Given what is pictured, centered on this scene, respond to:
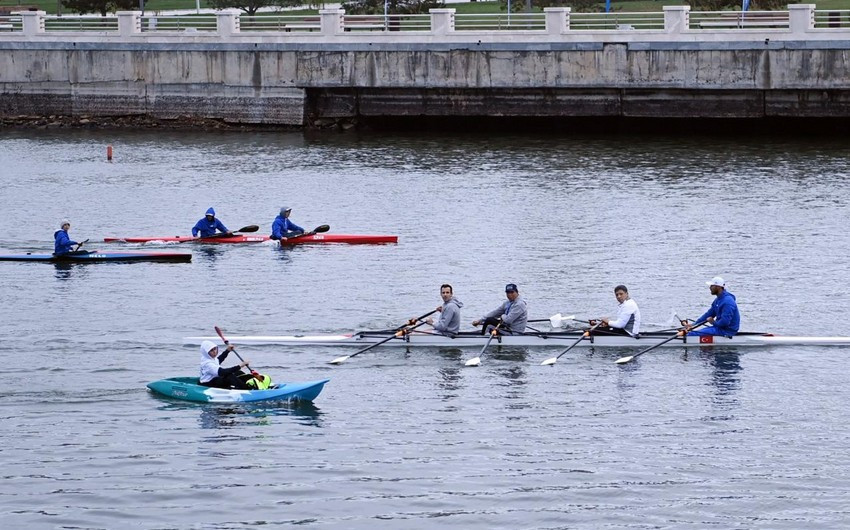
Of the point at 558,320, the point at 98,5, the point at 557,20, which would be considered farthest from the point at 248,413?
the point at 98,5

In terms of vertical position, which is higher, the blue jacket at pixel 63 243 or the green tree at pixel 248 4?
the green tree at pixel 248 4

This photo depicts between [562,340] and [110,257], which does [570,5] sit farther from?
[562,340]

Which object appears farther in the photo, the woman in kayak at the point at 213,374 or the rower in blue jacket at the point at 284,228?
the rower in blue jacket at the point at 284,228

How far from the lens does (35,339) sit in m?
30.3

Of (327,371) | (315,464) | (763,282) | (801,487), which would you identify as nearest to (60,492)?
(315,464)

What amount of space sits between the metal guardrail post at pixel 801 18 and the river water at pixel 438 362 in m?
6.14

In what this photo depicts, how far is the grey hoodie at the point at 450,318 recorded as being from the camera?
2883cm

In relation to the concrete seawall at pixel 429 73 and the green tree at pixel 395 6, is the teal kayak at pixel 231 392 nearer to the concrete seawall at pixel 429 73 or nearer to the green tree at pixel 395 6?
the concrete seawall at pixel 429 73

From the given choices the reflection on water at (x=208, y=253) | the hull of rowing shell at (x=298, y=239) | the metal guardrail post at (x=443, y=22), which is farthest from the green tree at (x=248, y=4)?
the reflection on water at (x=208, y=253)

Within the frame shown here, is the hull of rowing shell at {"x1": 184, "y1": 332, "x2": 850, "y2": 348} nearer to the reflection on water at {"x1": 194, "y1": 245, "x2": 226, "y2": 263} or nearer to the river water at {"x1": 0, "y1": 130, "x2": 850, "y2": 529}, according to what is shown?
the river water at {"x1": 0, "y1": 130, "x2": 850, "y2": 529}

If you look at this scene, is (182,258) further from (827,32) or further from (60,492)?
(827,32)

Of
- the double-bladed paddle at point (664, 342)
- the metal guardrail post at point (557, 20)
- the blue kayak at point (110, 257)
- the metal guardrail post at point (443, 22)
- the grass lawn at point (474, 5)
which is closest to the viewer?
the double-bladed paddle at point (664, 342)

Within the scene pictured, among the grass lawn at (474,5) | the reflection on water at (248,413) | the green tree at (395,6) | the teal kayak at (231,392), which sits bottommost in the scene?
the reflection on water at (248,413)

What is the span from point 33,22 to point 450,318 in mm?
45567
